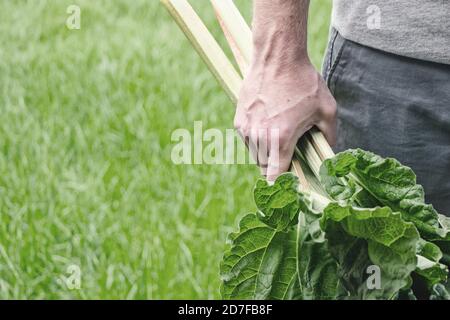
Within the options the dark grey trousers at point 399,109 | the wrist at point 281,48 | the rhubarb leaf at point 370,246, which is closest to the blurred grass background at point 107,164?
the dark grey trousers at point 399,109

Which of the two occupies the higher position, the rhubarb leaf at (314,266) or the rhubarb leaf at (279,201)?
the rhubarb leaf at (279,201)

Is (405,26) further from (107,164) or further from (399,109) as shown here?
(107,164)

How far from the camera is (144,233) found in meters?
3.38

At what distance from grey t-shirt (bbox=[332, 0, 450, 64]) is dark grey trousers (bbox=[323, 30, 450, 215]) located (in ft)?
0.10

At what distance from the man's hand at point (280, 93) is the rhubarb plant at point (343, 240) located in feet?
0.46

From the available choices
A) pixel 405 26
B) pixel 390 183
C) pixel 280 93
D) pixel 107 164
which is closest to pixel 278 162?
pixel 280 93

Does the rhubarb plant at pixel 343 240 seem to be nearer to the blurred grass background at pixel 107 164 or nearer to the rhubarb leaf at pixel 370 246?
the rhubarb leaf at pixel 370 246

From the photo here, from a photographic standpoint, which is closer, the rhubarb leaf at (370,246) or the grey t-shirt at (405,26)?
the rhubarb leaf at (370,246)

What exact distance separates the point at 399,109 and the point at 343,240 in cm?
43

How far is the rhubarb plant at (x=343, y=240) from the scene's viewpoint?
4.86 ft
